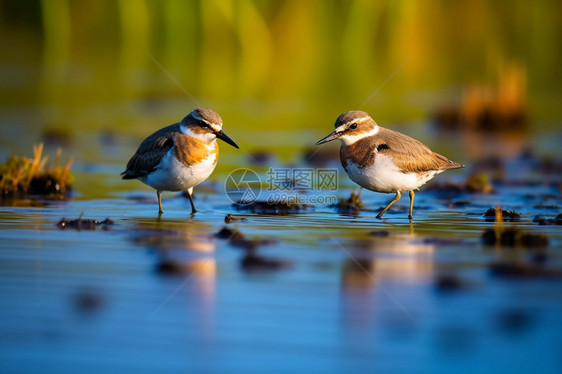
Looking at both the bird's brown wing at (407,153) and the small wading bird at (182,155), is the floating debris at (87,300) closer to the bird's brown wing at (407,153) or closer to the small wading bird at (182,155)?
the small wading bird at (182,155)

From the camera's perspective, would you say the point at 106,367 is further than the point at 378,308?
No

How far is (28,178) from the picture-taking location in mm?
12625

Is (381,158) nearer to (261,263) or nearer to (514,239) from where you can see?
(514,239)

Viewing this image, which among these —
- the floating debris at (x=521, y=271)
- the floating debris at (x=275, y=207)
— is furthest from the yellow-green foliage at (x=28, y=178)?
the floating debris at (x=521, y=271)

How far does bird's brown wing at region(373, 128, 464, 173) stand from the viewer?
36.4 feet

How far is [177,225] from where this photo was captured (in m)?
10.1

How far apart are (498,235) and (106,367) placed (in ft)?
17.1

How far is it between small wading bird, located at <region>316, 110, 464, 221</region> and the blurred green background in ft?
20.5

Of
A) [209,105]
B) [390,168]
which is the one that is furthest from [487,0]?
[390,168]

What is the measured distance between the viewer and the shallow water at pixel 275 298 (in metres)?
5.44

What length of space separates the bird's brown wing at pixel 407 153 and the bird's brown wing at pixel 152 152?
2.92m

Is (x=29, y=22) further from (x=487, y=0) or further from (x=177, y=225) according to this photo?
(x=177, y=225)

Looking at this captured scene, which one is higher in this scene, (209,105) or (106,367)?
(209,105)

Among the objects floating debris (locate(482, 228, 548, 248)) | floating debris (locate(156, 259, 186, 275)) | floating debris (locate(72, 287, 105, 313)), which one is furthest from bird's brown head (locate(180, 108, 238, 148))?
floating debris (locate(72, 287, 105, 313))
